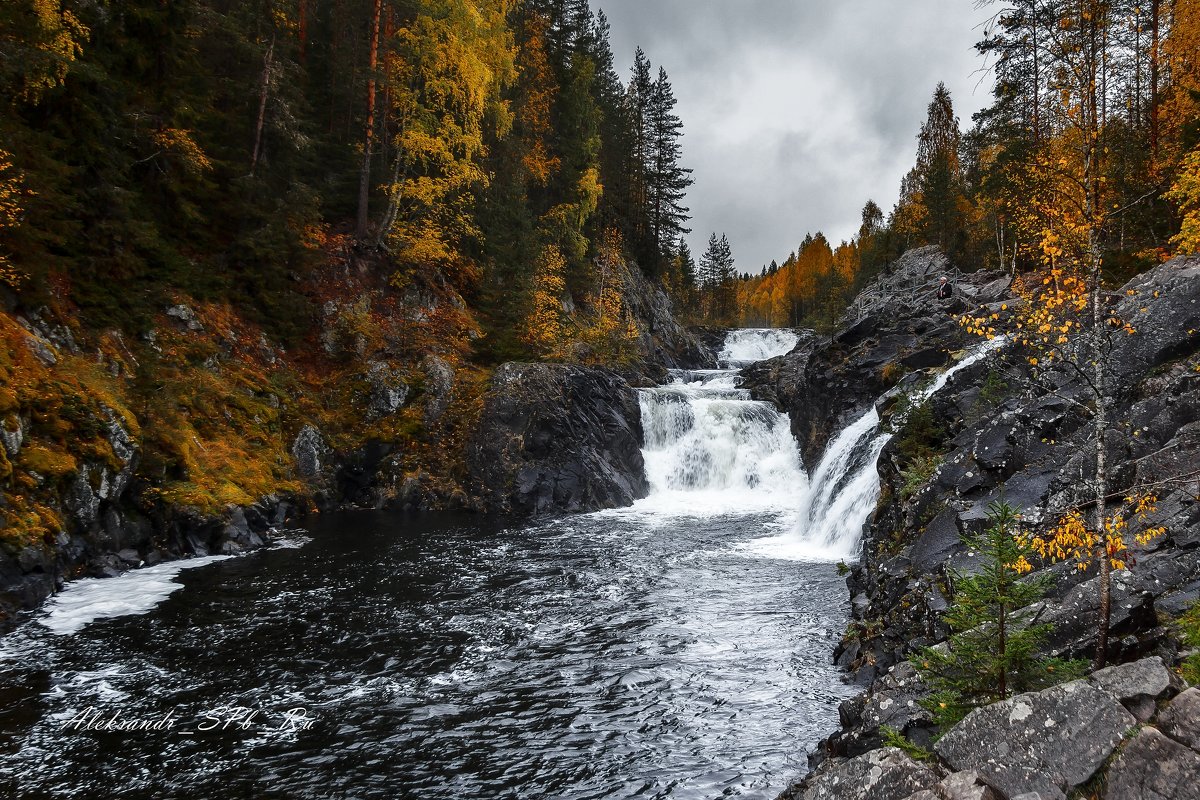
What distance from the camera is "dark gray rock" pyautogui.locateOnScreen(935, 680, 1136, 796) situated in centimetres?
430

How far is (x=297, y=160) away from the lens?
88.8 feet

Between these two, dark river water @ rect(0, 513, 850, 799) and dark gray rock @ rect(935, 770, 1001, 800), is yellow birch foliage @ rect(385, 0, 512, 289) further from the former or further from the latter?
dark gray rock @ rect(935, 770, 1001, 800)

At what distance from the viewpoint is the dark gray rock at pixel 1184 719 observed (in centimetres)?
397

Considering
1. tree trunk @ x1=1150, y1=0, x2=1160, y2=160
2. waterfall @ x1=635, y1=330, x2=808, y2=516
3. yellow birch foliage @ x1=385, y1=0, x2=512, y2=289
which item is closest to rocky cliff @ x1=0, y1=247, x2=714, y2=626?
waterfall @ x1=635, y1=330, x2=808, y2=516

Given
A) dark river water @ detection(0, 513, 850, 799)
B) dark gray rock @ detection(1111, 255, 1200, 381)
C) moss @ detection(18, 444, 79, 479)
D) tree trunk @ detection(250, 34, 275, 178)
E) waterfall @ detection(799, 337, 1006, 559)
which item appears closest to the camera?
dark river water @ detection(0, 513, 850, 799)

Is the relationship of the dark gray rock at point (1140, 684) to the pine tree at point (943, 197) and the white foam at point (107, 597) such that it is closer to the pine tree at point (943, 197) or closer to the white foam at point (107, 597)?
the white foam at point (107, 597)

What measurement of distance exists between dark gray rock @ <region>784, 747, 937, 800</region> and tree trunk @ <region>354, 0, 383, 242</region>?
100 feet

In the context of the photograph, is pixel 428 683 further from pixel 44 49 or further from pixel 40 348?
pixel 44 49

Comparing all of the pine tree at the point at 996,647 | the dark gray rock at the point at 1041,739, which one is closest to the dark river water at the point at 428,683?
the pine tree at the point at 996,647

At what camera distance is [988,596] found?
560 centimetres

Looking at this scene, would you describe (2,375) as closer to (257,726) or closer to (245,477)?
(245,477)

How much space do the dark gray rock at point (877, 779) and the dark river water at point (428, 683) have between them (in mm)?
2490

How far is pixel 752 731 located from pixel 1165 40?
32828mm

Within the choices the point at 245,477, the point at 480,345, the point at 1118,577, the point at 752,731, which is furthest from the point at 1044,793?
the point at 480,345
